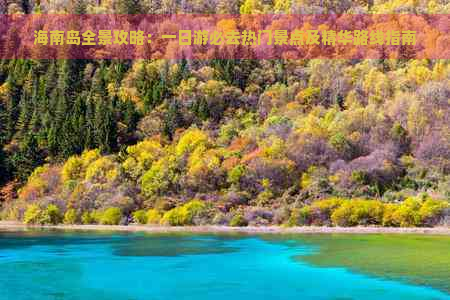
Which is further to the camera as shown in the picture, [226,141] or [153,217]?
[226,141]

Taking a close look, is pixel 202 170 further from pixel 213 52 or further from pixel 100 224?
pixel 213 52

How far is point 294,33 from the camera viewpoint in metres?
128

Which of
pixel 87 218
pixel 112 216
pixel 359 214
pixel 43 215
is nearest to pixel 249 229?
pixel 359 214

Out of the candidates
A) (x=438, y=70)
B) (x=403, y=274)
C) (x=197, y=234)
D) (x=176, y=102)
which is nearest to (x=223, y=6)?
(x=176, y=102)

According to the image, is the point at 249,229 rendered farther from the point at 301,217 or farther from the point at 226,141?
the point at 226,141

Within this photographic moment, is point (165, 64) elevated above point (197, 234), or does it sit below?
above

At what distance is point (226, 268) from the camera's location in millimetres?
41594

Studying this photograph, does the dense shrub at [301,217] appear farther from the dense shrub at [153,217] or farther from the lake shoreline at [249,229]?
the dense shrub at [153,217]

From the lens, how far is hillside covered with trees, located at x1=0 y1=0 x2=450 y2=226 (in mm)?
78312

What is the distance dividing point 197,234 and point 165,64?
183ft

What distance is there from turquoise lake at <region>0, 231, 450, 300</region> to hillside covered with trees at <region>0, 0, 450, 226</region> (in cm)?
1602

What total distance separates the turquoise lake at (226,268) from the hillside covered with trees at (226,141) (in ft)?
52.6

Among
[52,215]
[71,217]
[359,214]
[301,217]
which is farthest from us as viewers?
[52,215]

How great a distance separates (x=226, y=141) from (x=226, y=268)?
56005 mm
